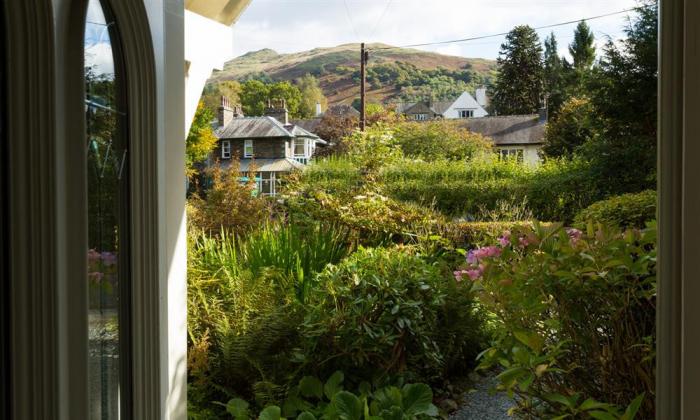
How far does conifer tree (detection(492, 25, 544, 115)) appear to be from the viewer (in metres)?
15.1

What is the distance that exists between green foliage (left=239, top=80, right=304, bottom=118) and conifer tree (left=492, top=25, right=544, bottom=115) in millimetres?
5266

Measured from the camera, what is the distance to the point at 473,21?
16516 mm

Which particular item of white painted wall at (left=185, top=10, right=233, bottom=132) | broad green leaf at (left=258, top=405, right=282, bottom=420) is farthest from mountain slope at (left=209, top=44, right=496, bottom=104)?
broad green leaf at (left=258, top=405, right=282, bottom=420)

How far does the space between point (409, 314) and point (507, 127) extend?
459 inches

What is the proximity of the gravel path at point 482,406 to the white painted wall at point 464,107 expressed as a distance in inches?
436

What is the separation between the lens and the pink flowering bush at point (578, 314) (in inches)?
81.7

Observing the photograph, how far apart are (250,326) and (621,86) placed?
6821 millimetres

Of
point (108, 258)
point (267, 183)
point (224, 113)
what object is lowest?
point (108, 258)

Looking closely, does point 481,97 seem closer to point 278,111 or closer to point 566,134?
point 278,111

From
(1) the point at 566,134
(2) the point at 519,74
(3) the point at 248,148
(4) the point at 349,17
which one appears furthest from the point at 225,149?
(2) the point at 519,74

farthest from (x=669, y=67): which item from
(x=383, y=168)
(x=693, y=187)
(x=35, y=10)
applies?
(x=383, y=168)

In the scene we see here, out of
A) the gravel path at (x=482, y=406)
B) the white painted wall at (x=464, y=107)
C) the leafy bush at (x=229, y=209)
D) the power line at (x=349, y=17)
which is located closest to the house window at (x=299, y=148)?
the white painted wall at (x=464, y=107)

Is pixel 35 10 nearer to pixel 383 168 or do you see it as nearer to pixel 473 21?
pixel 383 168

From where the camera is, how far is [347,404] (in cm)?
256
